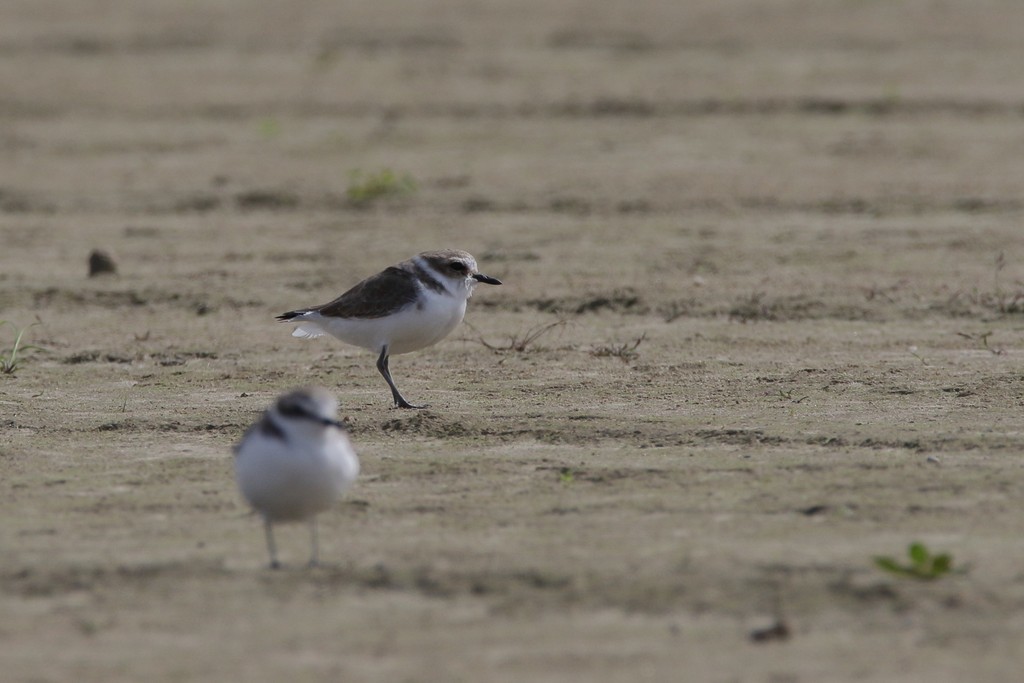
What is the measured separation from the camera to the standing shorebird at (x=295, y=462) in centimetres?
549

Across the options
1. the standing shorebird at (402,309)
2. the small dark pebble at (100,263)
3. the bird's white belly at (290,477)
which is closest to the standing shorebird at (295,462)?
the bird's white belly at (290,477)

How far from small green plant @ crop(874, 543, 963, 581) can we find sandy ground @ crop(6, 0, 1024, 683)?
0.06m

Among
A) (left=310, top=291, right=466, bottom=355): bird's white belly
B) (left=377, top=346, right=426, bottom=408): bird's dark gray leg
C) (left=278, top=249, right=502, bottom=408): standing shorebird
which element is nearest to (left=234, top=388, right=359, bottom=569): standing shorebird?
(left=377, top=346, right=426, bottom=408): bird's dark gray leg

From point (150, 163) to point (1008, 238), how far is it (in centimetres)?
850

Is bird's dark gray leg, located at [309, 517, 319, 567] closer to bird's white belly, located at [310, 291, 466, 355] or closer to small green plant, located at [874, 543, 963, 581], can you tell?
small green plant, located at [874, 543, 963, 581]

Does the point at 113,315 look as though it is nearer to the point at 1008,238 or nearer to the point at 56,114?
the point at 1008,238

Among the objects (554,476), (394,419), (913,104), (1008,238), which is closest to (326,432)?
(554,476)

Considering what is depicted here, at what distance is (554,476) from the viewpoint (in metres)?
6.85

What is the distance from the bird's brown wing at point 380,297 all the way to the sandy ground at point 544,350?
482mm

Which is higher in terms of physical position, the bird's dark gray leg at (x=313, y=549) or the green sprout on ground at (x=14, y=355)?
the bird's dark gray leg at (x=313, y=549)

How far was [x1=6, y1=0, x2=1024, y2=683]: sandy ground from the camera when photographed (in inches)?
203

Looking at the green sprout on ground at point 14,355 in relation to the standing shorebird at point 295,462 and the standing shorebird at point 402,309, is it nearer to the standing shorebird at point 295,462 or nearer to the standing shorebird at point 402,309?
the standing shorebird at point 402,309

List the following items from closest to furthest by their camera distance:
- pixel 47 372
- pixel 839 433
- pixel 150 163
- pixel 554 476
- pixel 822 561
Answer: pixel 822 561
pixel 554 476
pixel 839 433
pixel 47 372
pixel 150 163

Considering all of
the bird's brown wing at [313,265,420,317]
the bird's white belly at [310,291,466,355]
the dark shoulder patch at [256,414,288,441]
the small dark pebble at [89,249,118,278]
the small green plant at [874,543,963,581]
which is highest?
the dark shoulder patch at [256,414,288,441]
